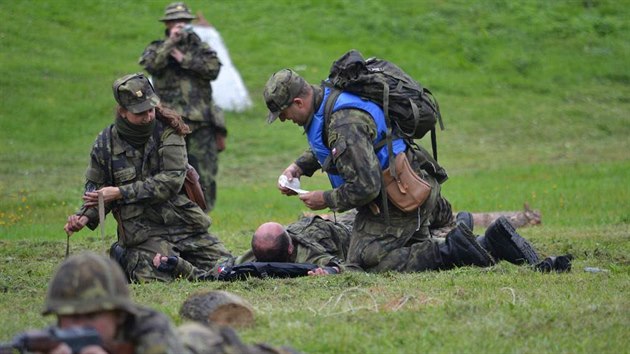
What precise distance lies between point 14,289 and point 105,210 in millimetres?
1111

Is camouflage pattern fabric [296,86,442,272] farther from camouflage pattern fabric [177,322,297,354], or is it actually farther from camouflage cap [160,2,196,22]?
camouflage cap [160,2,196,22]

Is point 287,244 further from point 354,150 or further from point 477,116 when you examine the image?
point 477,116

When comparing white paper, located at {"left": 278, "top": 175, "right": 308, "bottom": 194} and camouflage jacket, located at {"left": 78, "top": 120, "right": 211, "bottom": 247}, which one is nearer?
white paper, located at {"left": 278, "top": 175, "right": 308, "bottom": 194}

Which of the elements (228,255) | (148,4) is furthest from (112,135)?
(148,4)

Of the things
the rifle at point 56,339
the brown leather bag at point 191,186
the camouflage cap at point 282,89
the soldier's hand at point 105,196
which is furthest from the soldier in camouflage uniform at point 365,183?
the rifle at point 56,339

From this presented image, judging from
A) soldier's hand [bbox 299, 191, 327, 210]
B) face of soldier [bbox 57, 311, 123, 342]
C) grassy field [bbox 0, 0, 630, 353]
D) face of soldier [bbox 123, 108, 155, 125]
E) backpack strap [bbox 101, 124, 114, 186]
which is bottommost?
grassy field [bbox 0, 0, 630, 353]

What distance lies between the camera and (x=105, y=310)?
5.29 meters

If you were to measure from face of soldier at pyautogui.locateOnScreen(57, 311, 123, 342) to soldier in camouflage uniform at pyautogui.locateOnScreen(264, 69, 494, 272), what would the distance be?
438cm

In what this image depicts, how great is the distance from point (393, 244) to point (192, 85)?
244 inches

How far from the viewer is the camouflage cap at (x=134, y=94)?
9.87m

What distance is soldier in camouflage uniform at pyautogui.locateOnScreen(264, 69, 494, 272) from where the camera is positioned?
31.3ft

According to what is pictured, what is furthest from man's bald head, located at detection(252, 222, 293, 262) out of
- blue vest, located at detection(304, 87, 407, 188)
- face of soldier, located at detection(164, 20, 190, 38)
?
face of soldier, located at detection(164, 20, 190, 38)

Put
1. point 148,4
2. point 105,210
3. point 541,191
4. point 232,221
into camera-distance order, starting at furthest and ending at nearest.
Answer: point 148,4 < point 541,191 < point 232,221 < point 105,210

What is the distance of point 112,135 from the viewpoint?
10.2 m
